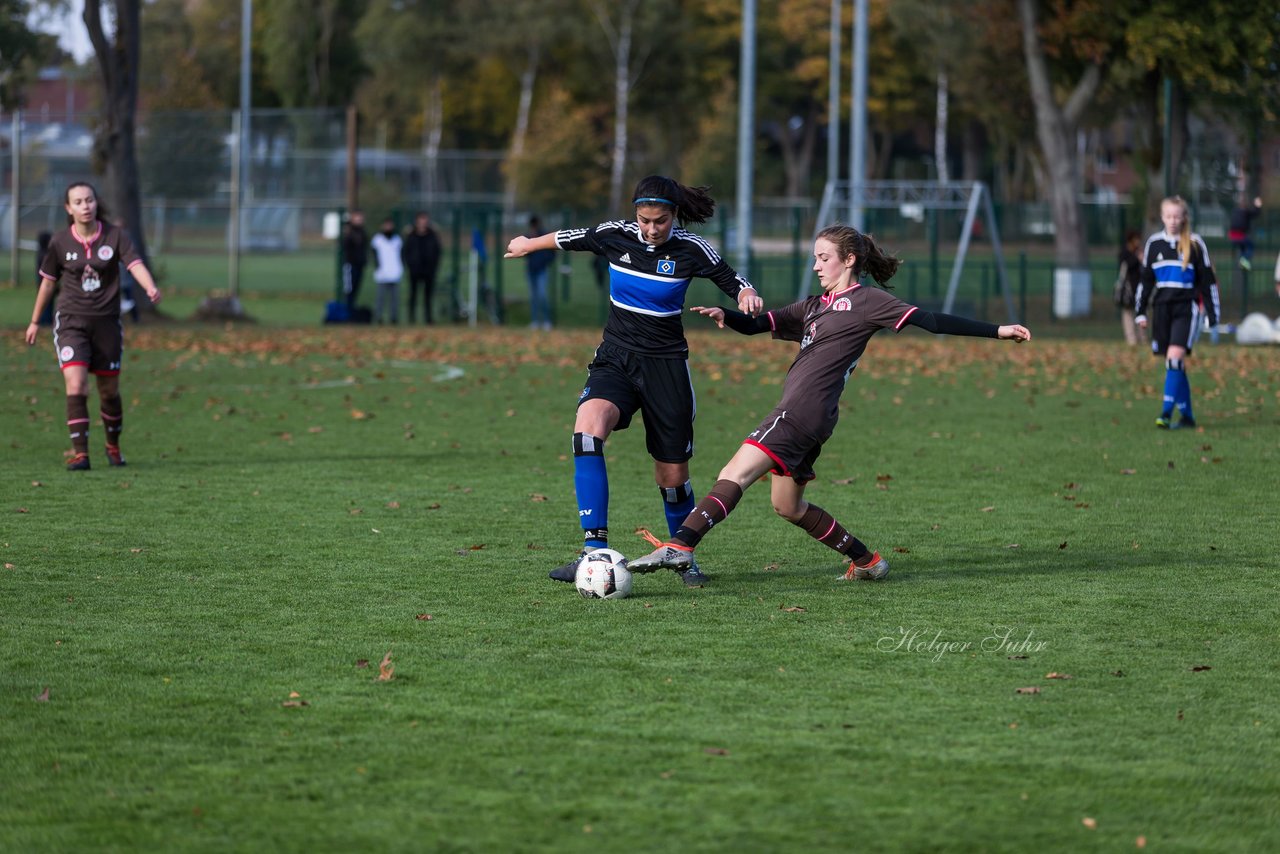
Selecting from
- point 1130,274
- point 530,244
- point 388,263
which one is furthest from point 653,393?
point 388,263

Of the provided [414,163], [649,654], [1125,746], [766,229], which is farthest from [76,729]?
[414,163]

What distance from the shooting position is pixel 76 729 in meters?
5.40

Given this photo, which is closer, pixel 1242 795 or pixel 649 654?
pixel 1242 795

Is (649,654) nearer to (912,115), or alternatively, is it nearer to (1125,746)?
(1125,746)

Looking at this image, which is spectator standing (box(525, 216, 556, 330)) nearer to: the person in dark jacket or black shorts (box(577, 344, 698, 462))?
the person in dark jacket

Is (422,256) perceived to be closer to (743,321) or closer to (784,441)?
(743,321)

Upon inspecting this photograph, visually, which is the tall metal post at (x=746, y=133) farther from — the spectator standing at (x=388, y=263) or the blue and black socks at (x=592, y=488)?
the blue and black socks at (x=592, y=488)

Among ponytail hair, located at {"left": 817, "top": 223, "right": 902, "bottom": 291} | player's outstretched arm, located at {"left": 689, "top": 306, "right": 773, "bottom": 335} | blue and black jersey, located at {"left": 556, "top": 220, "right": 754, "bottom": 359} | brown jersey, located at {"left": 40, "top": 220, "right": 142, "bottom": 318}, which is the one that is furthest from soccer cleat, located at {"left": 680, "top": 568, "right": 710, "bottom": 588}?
brown jersey, located at {"left": 40, "top": 220, "right": 142, "bottom": 318}

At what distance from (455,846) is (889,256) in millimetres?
4203

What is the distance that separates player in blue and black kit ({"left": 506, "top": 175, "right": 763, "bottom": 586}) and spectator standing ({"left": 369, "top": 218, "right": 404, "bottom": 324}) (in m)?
20.7

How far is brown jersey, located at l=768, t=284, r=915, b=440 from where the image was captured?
7.53m

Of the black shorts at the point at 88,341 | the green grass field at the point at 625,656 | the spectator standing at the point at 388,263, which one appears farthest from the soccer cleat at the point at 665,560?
the spectator standing at the point at 388,263

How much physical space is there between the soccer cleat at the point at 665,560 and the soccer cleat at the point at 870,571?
980 mm

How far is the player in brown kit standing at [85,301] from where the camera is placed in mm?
11680
